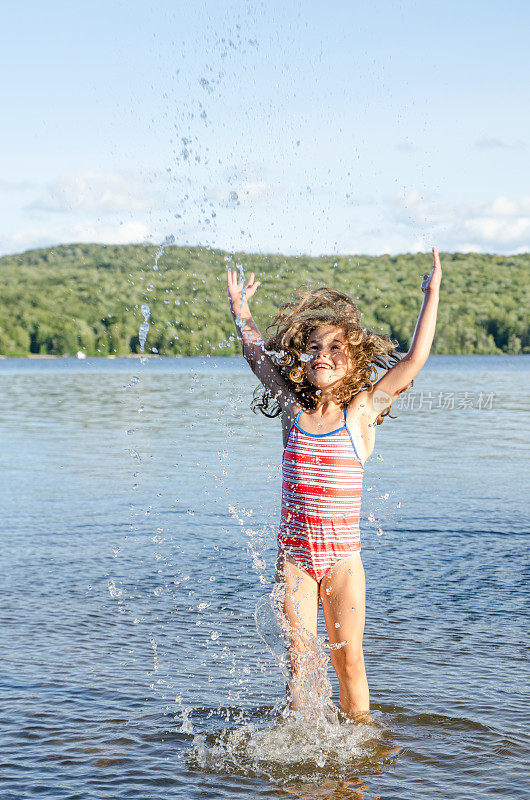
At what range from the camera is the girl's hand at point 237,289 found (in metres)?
4.84

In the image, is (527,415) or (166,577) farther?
(527,415)

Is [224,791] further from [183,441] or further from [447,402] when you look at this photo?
[447,402]

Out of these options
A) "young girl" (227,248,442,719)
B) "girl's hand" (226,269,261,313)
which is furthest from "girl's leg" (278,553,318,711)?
"girl's hand" (226,269,261,313)

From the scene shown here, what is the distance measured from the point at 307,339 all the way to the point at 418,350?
2.07 feet

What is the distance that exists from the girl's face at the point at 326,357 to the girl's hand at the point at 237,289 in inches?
20.4

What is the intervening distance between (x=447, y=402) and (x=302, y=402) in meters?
29.5

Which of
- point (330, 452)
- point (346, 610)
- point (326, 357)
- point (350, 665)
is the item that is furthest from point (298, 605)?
point (326, 357)

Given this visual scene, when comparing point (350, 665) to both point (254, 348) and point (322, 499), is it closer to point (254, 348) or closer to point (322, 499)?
point (322, 499)

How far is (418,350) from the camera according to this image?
4.24 m

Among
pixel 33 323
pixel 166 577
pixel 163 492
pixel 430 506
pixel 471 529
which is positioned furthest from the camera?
pixel 33 323

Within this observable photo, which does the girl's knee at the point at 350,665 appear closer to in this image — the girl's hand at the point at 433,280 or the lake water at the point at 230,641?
the lake water at the point at 230,641

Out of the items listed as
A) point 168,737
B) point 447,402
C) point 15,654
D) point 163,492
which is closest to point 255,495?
point 163,492

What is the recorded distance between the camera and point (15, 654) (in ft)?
20.8

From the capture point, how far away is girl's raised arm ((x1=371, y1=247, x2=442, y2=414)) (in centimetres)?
420
